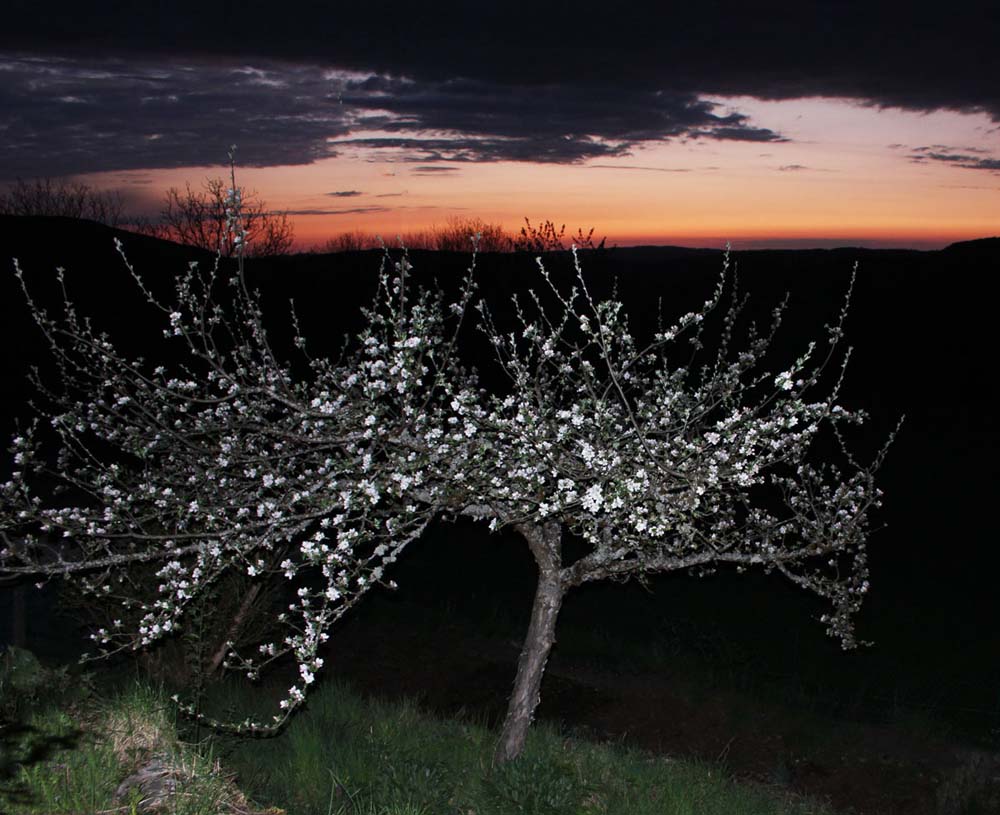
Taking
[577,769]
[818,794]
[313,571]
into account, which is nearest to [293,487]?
[577,769]

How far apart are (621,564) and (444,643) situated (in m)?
6.88

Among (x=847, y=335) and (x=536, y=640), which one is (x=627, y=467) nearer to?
(x=536, y=640)

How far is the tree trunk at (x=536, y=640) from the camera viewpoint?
764cm

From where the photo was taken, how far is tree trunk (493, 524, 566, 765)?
764 cm

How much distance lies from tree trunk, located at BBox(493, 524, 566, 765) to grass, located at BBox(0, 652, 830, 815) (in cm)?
24

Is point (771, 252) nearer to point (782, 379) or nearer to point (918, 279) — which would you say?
point (918, 279)

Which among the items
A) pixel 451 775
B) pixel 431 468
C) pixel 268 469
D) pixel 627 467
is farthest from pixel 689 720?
pixel 268 469

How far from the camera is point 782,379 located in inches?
235

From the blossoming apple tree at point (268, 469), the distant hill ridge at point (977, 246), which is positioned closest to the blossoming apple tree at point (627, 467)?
the blossoming apple tree at point (268, 469)

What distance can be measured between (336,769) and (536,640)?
190cm

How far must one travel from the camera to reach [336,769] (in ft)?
25.2

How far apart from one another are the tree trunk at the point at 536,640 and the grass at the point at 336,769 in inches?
9.4

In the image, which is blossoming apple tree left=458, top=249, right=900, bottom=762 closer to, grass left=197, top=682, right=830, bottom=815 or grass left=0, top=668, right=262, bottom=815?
grass left=197, top=682, right=830, bottom=815

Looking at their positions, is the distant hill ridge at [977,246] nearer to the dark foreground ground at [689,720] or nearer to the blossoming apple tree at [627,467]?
the dark foreground ground at [689,720]
